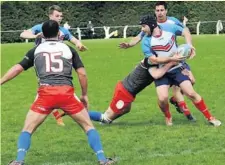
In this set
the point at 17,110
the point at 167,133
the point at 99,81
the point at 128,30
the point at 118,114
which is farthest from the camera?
the point at 128,30

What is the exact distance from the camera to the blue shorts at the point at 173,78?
1020 centimetres

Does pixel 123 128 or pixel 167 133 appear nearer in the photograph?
pixel 167 133

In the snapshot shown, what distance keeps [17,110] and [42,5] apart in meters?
36.9

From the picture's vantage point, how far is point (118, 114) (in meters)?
10.8

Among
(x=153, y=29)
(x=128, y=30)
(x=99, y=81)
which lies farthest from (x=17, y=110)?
(x=128, y=30)

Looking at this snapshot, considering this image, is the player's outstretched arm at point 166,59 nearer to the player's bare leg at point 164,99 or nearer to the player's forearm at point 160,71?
the player's forearm at point 160,71

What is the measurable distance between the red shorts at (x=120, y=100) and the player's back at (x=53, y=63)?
11.0ft

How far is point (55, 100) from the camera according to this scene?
24.1 feet

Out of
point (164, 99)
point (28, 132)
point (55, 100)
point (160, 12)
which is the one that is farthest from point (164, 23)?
point (28, 132)

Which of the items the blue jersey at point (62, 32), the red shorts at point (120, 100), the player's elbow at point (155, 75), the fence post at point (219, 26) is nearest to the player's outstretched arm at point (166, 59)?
the player's elbow at point (155, 75)

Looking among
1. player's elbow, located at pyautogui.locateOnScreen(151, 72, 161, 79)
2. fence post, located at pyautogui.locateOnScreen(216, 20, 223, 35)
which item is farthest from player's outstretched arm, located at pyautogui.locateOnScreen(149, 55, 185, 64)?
fence post, located at pyautogui.locateOnScreen(216, 20, 223, 35)

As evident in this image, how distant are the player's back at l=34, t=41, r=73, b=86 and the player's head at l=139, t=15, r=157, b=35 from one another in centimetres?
275

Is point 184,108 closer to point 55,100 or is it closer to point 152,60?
point 152,60

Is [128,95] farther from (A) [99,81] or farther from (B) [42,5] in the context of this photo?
(B) [42,5]
